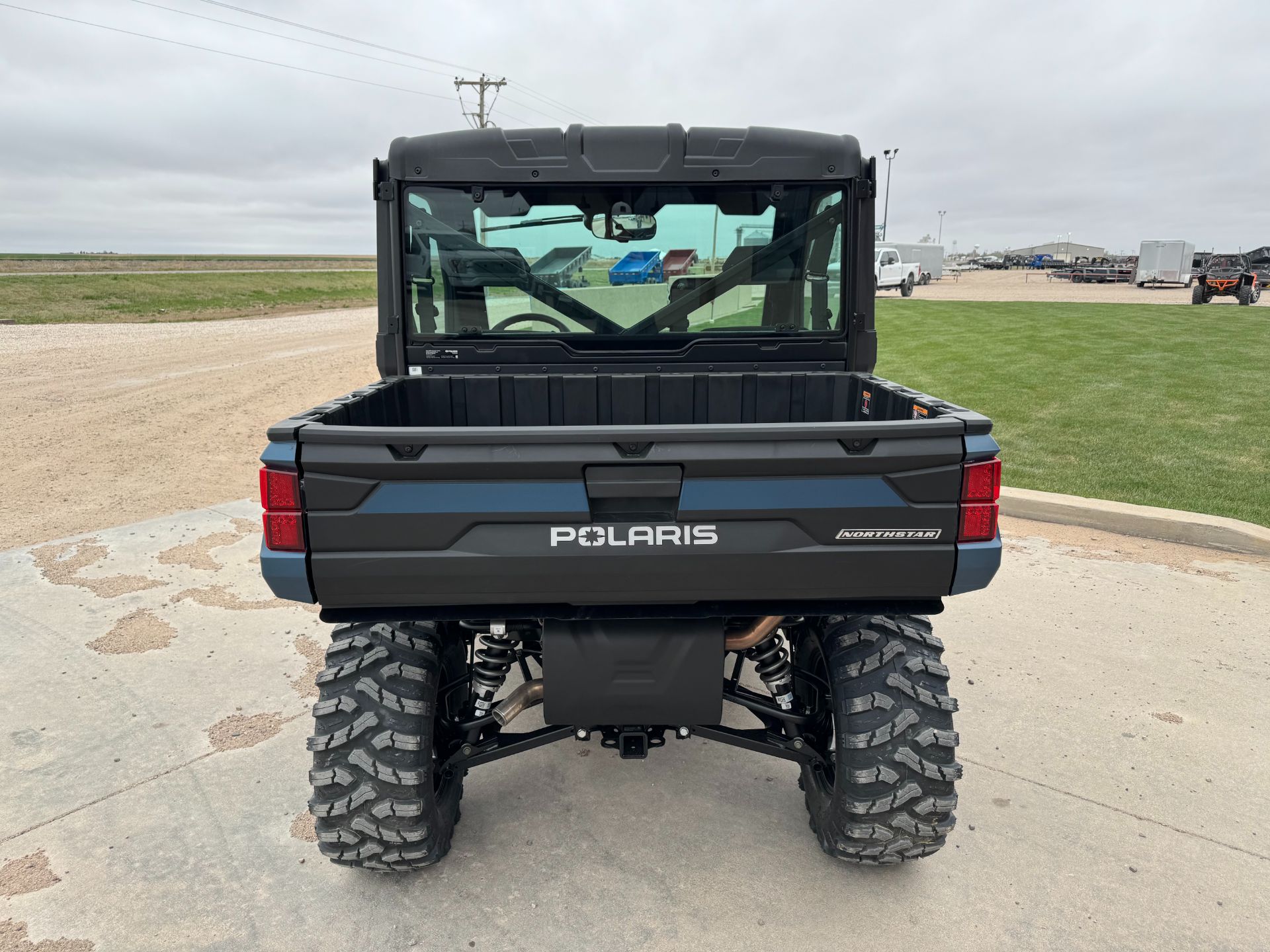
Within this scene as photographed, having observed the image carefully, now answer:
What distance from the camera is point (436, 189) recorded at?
350 centimetres

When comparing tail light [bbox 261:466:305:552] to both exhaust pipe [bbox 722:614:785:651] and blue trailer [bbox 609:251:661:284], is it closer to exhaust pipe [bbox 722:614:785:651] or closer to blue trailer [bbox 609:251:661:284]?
exhaust pipe [bbox 722:614:785:651]

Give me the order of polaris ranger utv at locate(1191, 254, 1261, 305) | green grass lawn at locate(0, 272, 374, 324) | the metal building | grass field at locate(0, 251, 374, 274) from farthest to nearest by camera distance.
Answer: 1. the metal building
2. grass field at locate(0, 251, 374, 274)
3. green grass lawn at locate(0, 272, 374, 324)
4. polaris ranger utv at locate(1191, 254, 1261, 305)

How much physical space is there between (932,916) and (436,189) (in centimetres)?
334

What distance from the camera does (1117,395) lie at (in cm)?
1084

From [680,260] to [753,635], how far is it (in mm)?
1877

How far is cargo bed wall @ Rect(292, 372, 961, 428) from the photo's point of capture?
11.6 feet

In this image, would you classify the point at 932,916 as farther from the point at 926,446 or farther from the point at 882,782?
the point at 926,446

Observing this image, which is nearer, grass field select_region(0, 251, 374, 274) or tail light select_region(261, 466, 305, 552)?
tail light select_region(261, 466, 305, 552)

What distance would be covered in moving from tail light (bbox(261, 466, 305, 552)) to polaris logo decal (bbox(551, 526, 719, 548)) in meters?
0.67

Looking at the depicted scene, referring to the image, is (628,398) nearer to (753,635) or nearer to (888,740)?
(753,635)

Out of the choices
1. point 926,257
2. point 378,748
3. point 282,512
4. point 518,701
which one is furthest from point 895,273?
point 282,512

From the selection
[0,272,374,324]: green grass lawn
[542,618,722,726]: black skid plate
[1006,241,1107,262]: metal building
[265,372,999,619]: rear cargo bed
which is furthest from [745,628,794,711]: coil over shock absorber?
[1006,241,1107,262]: metal building

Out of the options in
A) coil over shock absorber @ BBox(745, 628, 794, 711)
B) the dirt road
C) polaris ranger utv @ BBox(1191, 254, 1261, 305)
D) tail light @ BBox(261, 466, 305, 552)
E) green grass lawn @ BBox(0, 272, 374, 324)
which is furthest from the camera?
green grass lawn @ BBox(0, 272, 374, 324)

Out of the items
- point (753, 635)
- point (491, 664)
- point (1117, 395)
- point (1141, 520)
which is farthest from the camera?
point (1117, 395)
